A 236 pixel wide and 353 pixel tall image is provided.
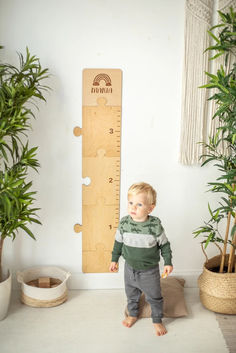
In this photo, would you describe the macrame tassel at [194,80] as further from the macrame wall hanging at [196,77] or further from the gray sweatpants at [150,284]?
the gray sweatpants at [150,284]

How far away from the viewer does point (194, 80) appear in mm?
2754

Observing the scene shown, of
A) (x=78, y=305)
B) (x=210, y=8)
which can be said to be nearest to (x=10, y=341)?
(x=78, y=305)

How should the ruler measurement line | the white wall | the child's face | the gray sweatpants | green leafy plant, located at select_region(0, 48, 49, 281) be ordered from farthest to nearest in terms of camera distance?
the ruler measurement line
the white wall
the gray sweatpants
the child's face
green leafy plant, located at select_region(0, 48, 49, 281)

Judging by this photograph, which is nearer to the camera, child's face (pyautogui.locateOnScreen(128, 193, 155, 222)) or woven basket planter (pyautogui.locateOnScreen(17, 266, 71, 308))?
child's face (pyautogui.locateOnScreen(128, 193, 155, 222))

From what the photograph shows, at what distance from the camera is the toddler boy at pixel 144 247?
246 cm

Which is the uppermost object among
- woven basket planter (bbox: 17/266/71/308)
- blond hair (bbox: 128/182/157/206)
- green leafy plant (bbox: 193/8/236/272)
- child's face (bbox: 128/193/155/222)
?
green leafy plant (bbox: 193/8/236/272)

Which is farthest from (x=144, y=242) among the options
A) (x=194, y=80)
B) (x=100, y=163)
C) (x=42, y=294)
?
(x=194, y=80)

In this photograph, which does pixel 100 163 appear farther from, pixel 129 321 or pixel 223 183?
pixel 129 321

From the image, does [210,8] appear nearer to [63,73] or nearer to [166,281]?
[63,73]

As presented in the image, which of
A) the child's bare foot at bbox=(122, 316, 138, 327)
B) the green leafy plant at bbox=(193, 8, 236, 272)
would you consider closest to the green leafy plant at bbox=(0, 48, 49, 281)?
the child's bare foot at bbox=(122, 316, 138, 327)

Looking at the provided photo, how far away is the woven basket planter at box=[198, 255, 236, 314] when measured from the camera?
2.63m

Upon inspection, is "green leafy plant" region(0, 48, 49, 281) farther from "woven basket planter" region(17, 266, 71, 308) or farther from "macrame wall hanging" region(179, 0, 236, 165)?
"macrame wall hanging" region(179, 0, 236, 165)

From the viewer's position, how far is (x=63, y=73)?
107 inches

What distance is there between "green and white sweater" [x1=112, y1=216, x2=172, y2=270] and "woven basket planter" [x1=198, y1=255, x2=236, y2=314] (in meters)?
0.37
